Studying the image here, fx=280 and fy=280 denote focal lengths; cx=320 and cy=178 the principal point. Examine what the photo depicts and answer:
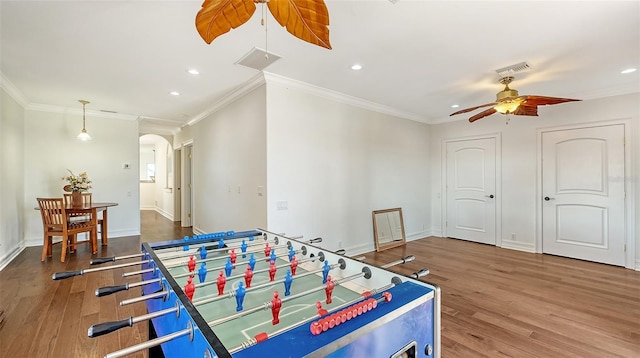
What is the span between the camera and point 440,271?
3611 millimetres

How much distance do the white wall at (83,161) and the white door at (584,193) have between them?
7568mm

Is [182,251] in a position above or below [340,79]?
below

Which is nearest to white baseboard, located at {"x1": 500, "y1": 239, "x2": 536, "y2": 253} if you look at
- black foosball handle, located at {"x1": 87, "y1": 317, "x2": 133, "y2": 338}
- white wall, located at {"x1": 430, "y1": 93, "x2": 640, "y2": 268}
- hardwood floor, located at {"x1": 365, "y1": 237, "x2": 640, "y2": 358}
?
white wall, located at {"x1": 430, "y1": 93, "x2": 640, "y2": 268}

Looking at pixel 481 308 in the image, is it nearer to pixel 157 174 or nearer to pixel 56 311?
pixel 56 311

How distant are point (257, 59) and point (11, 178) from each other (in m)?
4.19

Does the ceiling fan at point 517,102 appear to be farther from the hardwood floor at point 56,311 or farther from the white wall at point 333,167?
the hardwood floor at point 56,311

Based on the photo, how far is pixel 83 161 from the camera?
5.25 meters

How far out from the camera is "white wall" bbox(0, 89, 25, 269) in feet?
12.1

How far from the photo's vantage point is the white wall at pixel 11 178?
3.70 metres

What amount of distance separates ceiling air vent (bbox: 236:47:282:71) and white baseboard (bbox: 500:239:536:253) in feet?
15.8

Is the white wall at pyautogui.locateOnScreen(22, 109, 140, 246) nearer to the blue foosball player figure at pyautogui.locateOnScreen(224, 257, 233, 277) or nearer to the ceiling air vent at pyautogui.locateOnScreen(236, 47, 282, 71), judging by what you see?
the ceiling air vent at pyautogui.locateOnScreen(236, 47, 282, 71)

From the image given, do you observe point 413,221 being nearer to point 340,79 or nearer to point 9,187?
point 340,79

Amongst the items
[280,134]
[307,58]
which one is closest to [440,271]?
[280,134]

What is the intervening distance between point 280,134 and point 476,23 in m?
2.25
